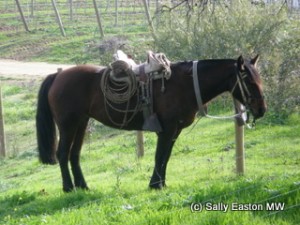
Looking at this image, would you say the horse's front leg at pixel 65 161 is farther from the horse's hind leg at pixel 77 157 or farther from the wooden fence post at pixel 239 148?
the wooden fence post at pixel 239 148

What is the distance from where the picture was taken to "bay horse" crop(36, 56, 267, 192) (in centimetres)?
764

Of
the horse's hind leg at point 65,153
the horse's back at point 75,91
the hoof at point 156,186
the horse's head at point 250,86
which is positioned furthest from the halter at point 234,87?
the horse's hind leg at point 65,153

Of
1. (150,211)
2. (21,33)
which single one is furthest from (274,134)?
(21,33)

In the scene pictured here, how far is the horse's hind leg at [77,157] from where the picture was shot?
864cm

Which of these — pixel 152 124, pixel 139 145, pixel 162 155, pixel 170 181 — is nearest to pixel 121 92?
pixel 152 124

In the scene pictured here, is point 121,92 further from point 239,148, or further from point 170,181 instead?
point 239,148

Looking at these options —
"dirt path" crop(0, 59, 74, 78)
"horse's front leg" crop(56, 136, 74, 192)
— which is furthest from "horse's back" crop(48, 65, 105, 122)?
"dirt path" crop(0, 59, 74, 78)

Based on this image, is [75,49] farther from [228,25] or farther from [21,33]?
[228,25]

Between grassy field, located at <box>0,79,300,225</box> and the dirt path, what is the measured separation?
11.6m

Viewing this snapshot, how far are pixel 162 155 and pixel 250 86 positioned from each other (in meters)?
1.64

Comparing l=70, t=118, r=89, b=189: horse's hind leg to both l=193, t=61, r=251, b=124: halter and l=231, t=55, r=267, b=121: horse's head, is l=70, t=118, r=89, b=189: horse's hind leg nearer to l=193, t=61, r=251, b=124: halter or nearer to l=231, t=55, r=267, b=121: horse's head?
l=193, t=61, r=251, b=124: halter

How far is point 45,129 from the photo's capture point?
8859 millimetres

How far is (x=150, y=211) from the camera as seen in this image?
5.93 meters

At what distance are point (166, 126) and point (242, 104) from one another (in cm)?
113
